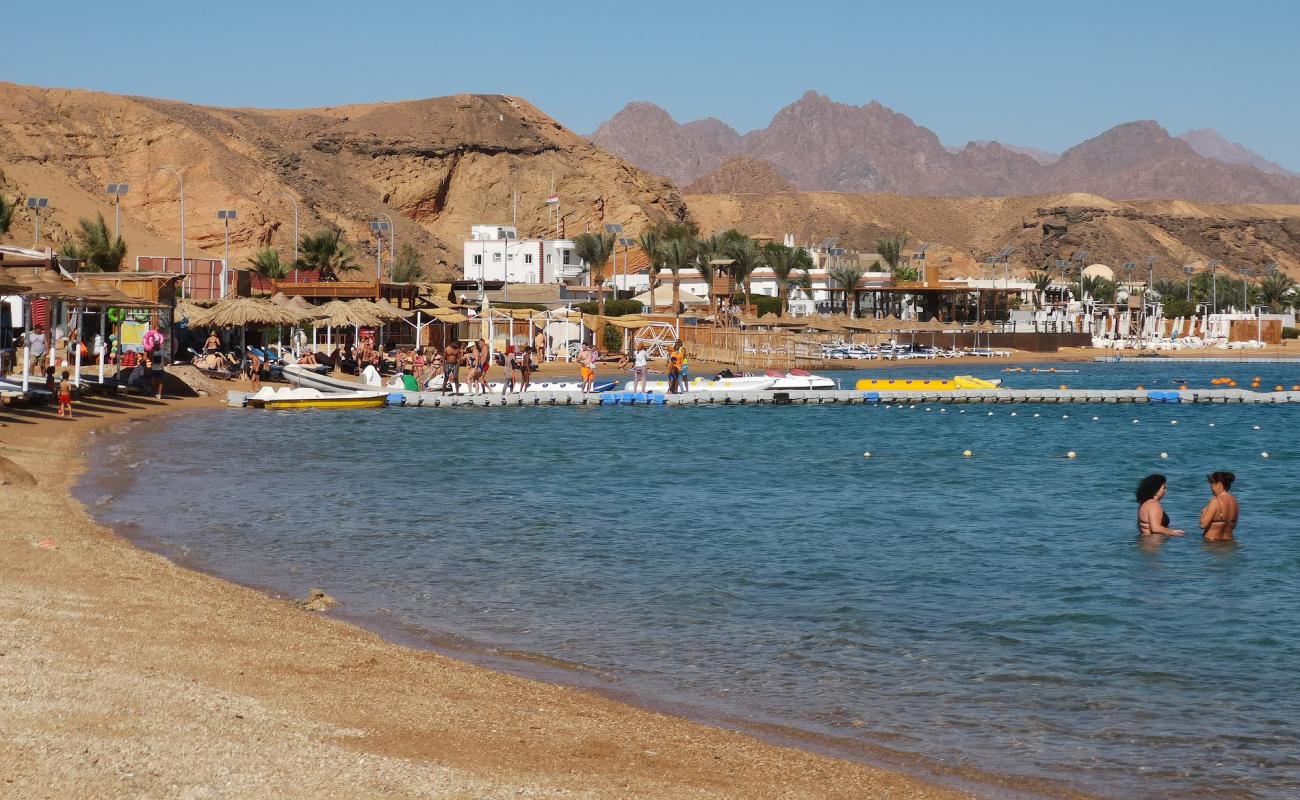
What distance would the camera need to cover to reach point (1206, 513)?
62.7 ft

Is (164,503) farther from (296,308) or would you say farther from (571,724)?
(296,308)

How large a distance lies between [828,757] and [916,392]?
3828 cm

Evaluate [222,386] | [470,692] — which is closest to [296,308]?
[222,386]

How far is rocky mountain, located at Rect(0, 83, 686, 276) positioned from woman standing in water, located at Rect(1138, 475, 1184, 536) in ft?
304

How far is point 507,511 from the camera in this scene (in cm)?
2208

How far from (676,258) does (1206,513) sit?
233ft

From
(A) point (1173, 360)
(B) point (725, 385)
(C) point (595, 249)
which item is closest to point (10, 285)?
(B) point (725, 385)

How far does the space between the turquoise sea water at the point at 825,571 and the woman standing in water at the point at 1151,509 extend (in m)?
0.22

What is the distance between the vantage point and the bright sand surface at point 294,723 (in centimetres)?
756

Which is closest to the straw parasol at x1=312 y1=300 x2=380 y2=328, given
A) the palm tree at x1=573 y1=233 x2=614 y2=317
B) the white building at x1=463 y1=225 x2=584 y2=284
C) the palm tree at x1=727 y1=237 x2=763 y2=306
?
the palm tree at x1=573 y1=233 x2=614 y2=317

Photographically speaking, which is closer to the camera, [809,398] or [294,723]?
[294,723]

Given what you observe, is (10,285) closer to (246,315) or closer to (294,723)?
(246,315)

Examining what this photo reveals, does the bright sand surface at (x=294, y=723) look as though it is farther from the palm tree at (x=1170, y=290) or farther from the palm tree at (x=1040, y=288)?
the palm tree at (x=1170, y=290)

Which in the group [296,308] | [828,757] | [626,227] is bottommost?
[828,757]
